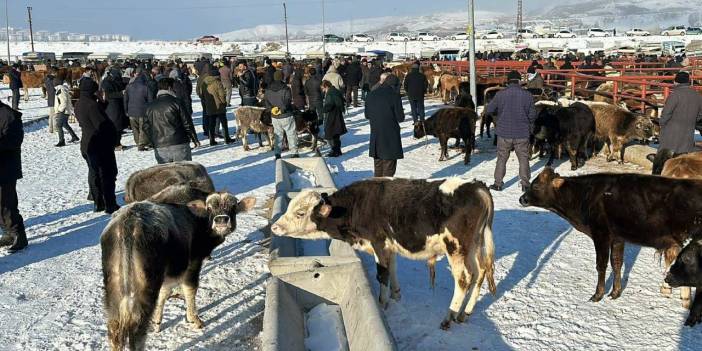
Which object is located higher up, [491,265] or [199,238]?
[199,238]

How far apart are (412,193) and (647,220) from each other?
78.9 inches

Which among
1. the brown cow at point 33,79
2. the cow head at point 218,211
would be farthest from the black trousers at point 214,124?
the brown cow at point 33,79

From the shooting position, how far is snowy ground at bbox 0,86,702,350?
14.5 ft

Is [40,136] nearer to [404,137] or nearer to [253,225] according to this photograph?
[404,137]

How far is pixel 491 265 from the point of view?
15.7ft

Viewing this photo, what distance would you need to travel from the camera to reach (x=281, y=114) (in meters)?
11.4

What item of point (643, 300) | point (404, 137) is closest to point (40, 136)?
point (404, 137)

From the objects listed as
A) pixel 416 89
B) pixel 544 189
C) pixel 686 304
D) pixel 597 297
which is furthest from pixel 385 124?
pixel 416 89

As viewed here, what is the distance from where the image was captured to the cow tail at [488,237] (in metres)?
4.58

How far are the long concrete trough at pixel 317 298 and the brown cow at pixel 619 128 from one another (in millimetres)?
7179

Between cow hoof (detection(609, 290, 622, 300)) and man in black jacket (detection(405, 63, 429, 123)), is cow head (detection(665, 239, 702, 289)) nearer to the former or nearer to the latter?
cow hoof (detection(609, 290, 622, 300))

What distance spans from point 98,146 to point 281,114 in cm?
410

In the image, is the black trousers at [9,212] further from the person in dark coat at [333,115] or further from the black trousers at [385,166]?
the person in dark coat at [333,115]

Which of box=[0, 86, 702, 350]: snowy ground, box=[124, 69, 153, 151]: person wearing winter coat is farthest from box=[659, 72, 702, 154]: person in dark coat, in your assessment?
box=[124, 69, 153, 151]: person wearing winter coat
